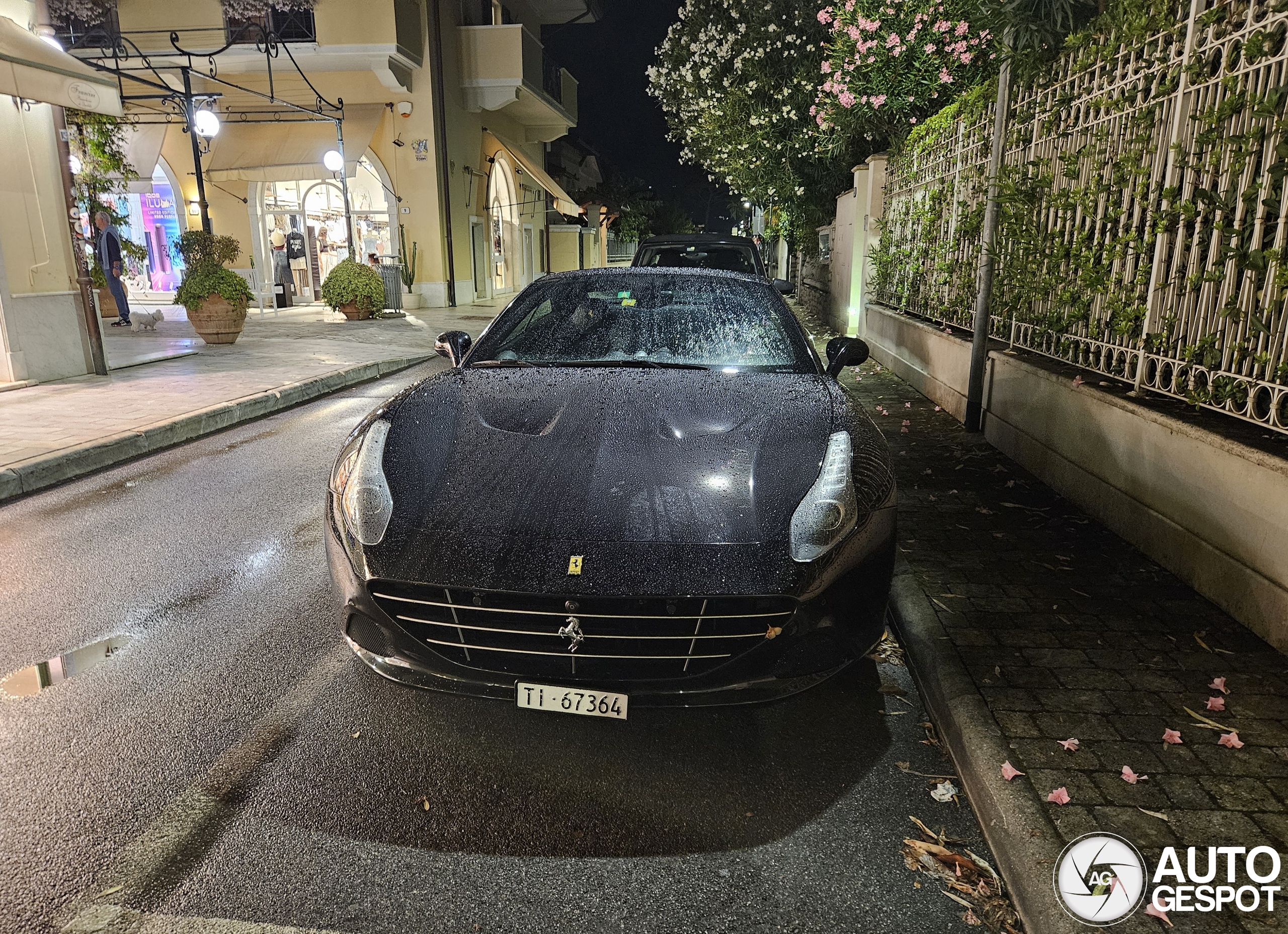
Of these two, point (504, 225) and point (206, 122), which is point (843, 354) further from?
point (504, 225)

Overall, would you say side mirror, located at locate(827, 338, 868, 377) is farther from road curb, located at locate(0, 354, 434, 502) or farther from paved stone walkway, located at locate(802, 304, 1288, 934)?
road curb, located at locate(0, 354, 434, 502)

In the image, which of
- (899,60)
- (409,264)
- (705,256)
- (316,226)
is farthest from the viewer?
Answer: (316,226)

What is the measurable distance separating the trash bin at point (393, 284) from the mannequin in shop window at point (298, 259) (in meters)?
3.60

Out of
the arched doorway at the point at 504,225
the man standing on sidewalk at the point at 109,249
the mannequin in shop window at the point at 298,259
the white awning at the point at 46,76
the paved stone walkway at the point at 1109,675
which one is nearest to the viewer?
the paved stone walkway at the point at 1109,675

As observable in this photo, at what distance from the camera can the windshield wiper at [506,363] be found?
3.80 meters

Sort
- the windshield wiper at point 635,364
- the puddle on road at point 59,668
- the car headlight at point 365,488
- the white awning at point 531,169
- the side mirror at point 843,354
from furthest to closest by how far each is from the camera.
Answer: the white awning at point 531,169, the side mirror at point 843,354, the windshield wiper at point 635,364, the puddle on road at point 59,668, the car headlight at point 365,488

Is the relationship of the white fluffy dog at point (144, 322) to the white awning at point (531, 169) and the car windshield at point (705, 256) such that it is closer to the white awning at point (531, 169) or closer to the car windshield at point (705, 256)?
the car windshield at point (705, 256)

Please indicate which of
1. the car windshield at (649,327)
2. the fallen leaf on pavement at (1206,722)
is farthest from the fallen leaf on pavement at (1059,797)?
the car windshield at (649,327)

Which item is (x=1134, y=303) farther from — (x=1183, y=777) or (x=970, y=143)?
(x=970, y=143)

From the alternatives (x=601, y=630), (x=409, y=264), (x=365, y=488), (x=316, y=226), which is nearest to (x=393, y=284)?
(x=409, y=264)

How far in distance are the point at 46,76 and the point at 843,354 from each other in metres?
8.91

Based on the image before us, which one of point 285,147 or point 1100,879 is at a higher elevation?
point 285,147

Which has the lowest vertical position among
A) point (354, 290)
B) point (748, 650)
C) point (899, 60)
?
point (748, 650)

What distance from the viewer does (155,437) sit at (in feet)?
23.3
